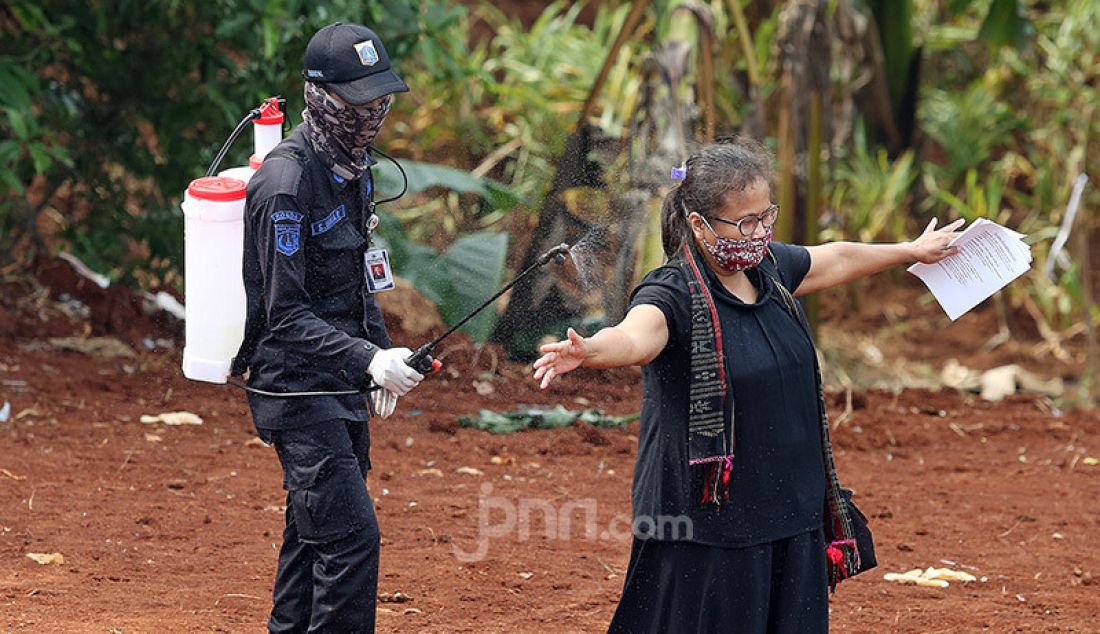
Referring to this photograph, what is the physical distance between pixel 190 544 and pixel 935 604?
2.51 metres

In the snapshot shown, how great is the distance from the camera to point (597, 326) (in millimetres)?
7137

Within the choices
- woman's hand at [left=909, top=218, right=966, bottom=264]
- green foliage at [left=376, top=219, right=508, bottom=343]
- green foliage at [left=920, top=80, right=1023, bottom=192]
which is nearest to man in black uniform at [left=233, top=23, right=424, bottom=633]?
woman's hand at [left=909, top=218, right=966, bottom=264]

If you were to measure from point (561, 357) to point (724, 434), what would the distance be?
18.8 inches

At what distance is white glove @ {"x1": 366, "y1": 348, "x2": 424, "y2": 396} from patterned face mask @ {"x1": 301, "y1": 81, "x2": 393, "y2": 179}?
1.67 ft

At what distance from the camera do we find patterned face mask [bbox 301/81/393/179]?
366 centimetres

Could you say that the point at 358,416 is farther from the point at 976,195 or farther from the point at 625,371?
the point at 976,195

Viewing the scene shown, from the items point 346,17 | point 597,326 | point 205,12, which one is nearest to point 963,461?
point 597,326

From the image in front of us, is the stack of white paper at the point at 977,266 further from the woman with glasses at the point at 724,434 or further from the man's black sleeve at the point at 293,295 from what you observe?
the man's black sleeve at the point at 293,295

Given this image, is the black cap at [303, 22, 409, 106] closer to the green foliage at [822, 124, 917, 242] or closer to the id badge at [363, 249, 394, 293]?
the id badge at [363, 249, 394, 293]

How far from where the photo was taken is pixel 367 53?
3.66 meters

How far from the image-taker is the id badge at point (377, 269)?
3.75 meters

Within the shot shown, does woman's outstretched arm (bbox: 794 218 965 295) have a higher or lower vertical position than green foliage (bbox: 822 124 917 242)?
lower

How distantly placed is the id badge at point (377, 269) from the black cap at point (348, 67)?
1.26 feet

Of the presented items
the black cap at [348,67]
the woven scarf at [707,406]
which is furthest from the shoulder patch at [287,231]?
the woven scarf at [707,406]
